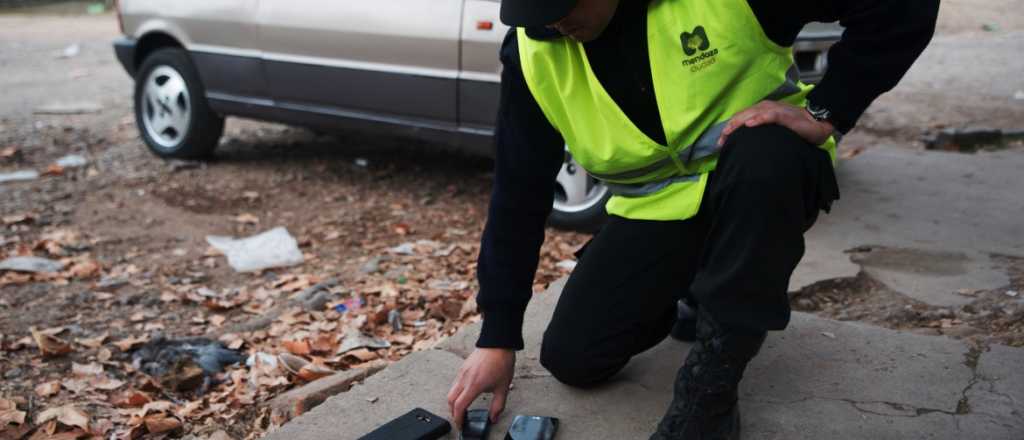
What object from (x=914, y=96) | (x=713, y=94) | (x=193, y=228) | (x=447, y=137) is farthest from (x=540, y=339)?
(x=914, y=96)

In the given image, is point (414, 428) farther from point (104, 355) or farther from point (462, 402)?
point (104, 355)

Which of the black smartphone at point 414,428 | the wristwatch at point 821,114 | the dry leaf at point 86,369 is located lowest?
the dry leaf at point 86,369

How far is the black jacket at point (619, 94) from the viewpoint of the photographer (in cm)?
210

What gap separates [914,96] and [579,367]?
659cm

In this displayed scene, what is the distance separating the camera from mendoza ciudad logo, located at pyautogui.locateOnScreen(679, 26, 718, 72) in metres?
2.22

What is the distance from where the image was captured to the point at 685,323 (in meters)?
2.88

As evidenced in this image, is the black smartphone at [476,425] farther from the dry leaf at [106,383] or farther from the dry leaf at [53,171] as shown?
the dry leaf at [53,171]

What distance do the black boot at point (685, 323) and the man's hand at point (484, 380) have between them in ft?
2.07

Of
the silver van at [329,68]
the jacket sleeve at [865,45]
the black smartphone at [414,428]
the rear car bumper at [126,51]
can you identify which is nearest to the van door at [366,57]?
the silver van at [329,68]

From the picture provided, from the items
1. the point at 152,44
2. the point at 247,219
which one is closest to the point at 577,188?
the point at 247,219

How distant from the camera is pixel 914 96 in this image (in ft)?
26.7

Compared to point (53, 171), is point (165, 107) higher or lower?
higher

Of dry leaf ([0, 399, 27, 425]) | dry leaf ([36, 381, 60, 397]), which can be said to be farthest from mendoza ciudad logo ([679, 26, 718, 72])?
dry leaf ([36, 381, 60, 397])

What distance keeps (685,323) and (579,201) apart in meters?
1.91
